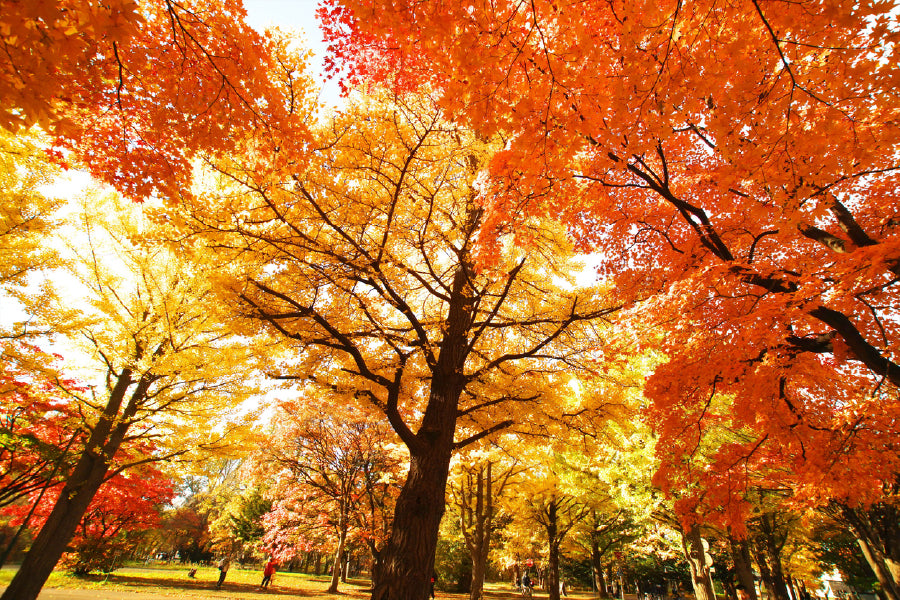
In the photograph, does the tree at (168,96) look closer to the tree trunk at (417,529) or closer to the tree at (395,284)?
the tree at (395,284)

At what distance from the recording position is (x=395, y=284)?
19.4 ft

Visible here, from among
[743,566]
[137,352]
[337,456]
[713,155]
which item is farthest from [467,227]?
[743,566]

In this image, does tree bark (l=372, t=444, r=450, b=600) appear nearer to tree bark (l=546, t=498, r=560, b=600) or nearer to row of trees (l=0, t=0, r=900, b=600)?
row of trees (l=0, t=0, r=900, b=600)

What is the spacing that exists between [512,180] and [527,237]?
1138mm

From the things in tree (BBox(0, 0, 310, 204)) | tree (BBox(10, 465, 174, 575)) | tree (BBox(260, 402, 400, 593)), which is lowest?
tree (BBox(10, 465, 174, 575))

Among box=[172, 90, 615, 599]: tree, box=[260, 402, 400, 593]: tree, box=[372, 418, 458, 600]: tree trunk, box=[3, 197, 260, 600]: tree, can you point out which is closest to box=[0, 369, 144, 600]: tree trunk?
box=[3, 197, 260, 600]: tree

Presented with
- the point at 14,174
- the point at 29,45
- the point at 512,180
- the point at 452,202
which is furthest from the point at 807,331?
the point at 14,174

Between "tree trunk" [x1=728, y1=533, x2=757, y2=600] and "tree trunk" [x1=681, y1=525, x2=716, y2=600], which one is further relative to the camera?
"tree trunk" [x1=728, y1=533, x2=757, y2=600]

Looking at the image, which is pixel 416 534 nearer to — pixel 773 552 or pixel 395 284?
pixel 395 284

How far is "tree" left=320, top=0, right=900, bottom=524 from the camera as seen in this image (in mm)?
3150

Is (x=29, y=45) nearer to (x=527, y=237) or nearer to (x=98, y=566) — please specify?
(x=527, y=237)

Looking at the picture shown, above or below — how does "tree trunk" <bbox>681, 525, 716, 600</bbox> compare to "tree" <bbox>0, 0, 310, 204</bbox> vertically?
below

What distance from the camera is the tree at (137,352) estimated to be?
7.59 metres

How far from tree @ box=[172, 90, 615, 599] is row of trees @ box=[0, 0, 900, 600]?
5cm
